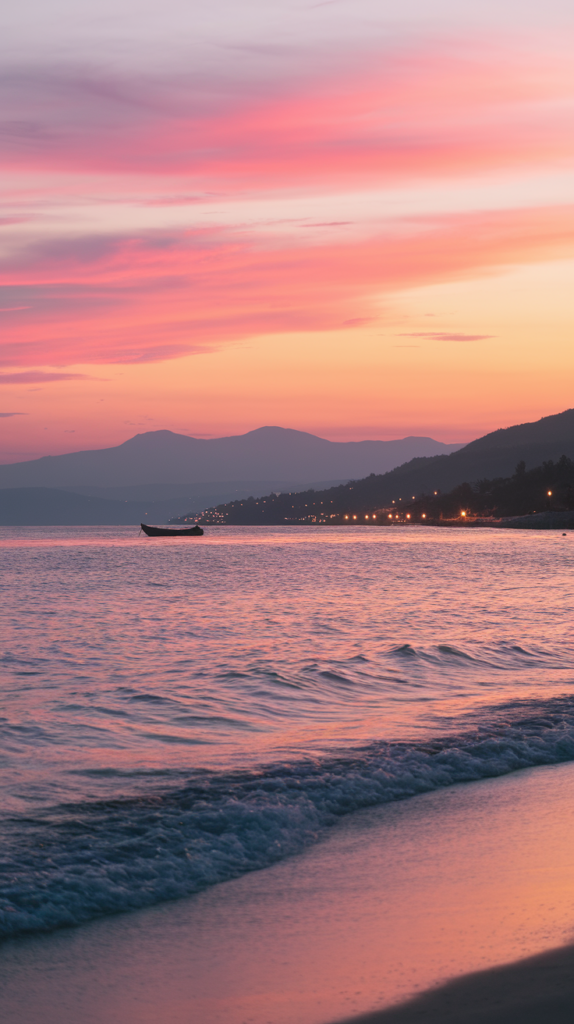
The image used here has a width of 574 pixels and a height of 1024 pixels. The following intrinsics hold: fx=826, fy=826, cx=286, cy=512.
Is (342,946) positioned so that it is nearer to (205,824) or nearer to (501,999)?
(501,999)

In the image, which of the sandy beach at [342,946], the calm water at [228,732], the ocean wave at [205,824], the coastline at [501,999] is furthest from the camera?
the calm water at [228,732]

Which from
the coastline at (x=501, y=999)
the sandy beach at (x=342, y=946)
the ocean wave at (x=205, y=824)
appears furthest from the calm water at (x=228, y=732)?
the coastline at (x=501, y=999)

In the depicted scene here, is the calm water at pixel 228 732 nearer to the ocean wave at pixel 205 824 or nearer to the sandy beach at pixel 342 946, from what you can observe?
the ocean wave at pixel 205 824

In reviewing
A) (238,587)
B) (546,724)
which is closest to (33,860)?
(546,724)

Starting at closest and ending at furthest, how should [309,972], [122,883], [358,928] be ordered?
[309,972] < [358,928] < [122,883]

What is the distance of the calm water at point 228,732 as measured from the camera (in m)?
8.56

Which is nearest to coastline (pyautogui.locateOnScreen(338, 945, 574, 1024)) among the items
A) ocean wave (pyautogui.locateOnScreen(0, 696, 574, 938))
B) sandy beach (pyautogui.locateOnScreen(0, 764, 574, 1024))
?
sandy beach (pyautogui.locateOnScreen(0, 764, 574, 1024))

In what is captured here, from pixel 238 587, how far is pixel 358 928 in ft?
164

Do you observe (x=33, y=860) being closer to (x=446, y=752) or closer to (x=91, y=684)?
(x=446, y=752)

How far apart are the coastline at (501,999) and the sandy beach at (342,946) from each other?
0.04ft

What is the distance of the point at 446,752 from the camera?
488 inches

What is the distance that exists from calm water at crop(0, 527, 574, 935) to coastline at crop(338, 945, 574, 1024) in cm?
302

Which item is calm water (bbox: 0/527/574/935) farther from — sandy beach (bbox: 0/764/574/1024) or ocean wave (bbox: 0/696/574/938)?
sandy beach (bbox: 0/764/574/1024)

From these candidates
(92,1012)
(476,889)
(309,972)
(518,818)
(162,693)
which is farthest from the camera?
(162,693)
